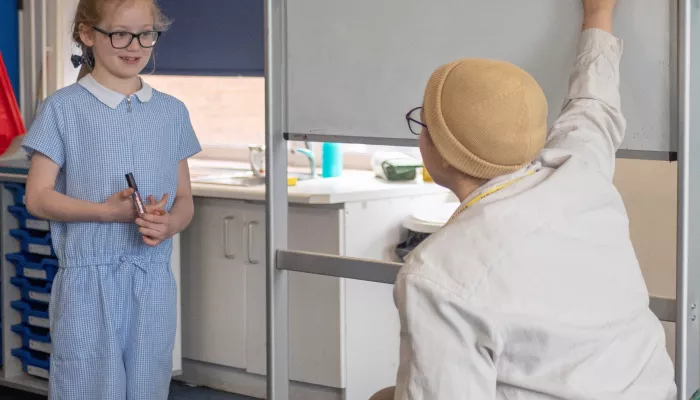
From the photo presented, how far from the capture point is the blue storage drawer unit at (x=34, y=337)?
3.54m

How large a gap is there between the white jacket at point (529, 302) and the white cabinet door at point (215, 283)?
7.62ft

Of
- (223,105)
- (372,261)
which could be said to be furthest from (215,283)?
(372,261)

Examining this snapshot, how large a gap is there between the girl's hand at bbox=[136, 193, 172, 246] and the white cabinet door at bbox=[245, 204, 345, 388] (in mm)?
1165

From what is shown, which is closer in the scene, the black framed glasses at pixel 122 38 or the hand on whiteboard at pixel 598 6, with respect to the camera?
the hand on whiteboard at pixel 598 6

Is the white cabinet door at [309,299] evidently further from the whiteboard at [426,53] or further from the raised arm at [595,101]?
the raised arm at [595,101]

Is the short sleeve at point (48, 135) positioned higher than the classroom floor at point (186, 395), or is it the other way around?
the short sleeve at point (48, 135)

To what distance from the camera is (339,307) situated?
10.8 ft

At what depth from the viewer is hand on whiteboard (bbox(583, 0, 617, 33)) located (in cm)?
173

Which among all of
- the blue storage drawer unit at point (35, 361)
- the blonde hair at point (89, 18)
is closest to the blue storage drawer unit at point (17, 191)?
the blue storage drawer unit at point (35, 361)

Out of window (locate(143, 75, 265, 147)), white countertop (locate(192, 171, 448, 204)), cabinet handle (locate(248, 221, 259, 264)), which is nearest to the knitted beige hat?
white countertop (locate(192, 171, 448, 204))

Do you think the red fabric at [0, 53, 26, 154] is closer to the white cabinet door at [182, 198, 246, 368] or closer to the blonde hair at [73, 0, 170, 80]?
the white cabinet door at [182, 198, 246, 368]

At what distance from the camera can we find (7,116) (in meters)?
3.67

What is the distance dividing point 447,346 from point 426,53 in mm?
881

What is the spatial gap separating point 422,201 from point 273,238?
1.34m
